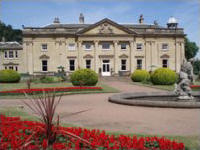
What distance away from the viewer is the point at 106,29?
1827 inches

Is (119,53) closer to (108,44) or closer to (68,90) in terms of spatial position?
(108,44)

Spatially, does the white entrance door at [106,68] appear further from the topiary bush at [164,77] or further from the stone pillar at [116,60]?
the topiary bush at [164,77]

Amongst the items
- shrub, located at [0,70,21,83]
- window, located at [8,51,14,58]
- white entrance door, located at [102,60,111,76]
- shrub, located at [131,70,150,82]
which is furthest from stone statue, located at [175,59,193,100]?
window, located at [8,51,14,58]

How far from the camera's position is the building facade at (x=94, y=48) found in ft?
150

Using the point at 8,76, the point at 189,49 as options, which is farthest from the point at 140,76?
the point at 189,49

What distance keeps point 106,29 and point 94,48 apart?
4428 mm

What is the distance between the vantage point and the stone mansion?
4572 cm

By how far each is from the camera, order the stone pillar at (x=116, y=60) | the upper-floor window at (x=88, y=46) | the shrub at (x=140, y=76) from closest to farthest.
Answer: the shrub at (x=140, y=76), the upper-floor window at (x=88, y=46), the stone pillar at (x=116, y=60)

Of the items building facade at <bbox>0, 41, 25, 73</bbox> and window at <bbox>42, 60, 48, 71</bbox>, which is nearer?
window at <bbox>42, 60, 48, 71</bbox>

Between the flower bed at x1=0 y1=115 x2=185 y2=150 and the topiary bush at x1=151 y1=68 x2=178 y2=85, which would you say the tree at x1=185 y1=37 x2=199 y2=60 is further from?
the flower bed at x1=0 y1=115 x2=185 y2=150

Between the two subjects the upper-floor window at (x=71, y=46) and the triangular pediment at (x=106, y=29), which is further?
the upper-floor window at (x=71, y=46)

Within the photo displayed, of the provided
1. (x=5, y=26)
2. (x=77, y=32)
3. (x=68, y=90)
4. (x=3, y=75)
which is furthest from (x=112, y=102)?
(x=5, y=26)

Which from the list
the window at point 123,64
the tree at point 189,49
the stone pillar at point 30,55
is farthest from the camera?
the tree at point 189,49

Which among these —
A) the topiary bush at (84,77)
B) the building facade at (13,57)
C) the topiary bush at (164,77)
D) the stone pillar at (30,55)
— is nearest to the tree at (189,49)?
the topiary bush at (164,77)
